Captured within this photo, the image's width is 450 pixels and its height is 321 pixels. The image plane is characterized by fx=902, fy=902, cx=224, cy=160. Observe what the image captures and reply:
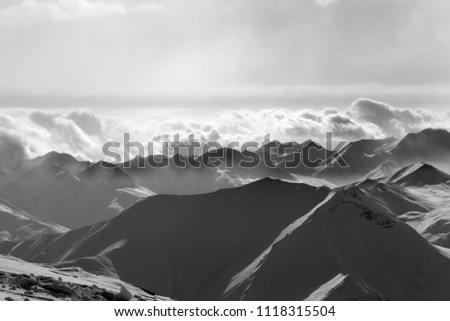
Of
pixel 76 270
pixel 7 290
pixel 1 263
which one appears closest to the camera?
pixel 7 290
